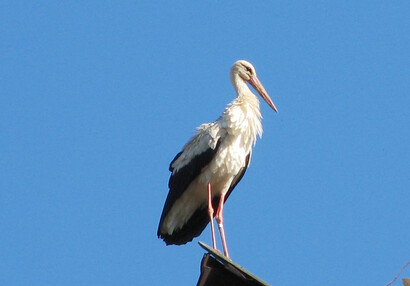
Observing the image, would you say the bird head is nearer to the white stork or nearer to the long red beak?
the long red beak

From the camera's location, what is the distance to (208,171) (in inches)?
424

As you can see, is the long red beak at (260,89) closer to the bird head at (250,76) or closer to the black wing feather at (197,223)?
the bird head at (250,76)

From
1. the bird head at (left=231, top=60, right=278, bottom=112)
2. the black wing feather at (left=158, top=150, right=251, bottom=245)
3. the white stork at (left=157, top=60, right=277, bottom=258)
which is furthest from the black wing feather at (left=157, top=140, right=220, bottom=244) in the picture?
the bird head at (left=231, top=60, right=278, bottom=112)

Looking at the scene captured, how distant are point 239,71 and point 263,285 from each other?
200 inches

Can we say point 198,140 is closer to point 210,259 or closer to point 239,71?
point 239,71

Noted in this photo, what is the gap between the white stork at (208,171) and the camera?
421 inches

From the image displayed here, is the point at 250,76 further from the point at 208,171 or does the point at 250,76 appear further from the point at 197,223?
the point at 197,223

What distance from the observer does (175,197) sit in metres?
10.8

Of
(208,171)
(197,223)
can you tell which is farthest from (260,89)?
(197,223)

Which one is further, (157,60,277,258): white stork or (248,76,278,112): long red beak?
(248,76,278,112): long red beak

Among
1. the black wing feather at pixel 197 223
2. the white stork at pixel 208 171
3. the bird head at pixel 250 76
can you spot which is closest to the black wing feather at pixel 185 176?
the white stork at pixel 208 171

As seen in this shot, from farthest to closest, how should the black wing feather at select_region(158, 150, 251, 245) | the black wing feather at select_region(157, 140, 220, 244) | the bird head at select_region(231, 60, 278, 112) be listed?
1. the bird head at select_region(231, 60, 278, 112)
2. the black wing feather at select_region(158, 150, 251, 245)
3. the black wing feather at select_region(157, 140, 220, 244)

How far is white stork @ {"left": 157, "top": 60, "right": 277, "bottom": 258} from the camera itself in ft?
35.1

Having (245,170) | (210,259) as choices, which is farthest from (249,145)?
(210,259)
